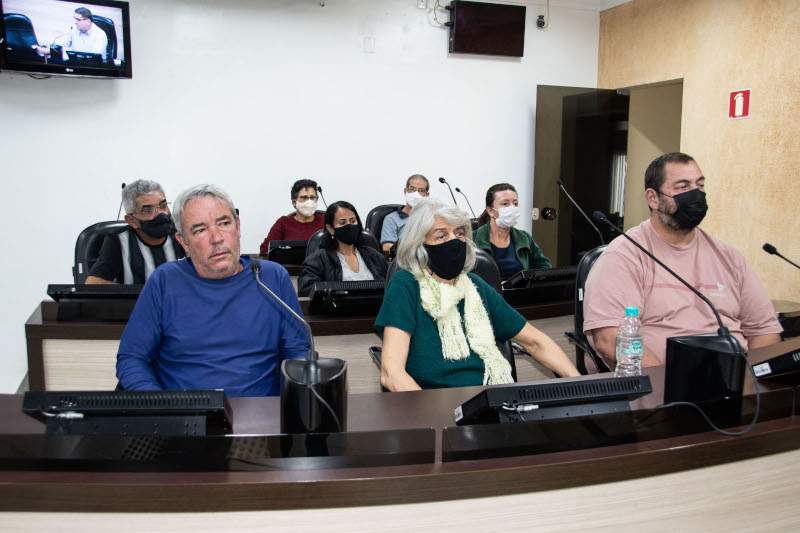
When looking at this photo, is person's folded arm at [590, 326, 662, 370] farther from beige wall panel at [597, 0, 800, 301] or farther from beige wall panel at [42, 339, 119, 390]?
beige wall panel at [597, 0, 800, 301]

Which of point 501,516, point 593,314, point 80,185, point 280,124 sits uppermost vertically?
point 280,124

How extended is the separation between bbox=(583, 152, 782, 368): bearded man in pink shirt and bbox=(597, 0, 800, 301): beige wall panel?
2.33 m

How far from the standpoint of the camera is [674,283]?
2.07 m

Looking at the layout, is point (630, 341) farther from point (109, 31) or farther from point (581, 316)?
point (109, 31)

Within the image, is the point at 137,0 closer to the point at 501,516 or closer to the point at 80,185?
the point at 80,185

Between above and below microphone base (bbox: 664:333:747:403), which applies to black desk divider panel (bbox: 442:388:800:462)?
below

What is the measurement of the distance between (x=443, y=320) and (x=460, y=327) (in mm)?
57

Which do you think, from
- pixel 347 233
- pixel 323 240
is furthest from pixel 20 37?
pixel 347 233

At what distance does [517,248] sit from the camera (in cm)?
364

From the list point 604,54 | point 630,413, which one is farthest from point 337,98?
point 630,413

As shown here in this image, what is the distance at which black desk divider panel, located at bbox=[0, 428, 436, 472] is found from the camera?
106cm

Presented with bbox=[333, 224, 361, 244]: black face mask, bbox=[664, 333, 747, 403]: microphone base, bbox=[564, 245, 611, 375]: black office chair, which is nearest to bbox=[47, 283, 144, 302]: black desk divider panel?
bbox=[333, 224, 361, 244]: black face mask

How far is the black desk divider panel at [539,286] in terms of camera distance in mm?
2697

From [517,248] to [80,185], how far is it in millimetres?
3196
